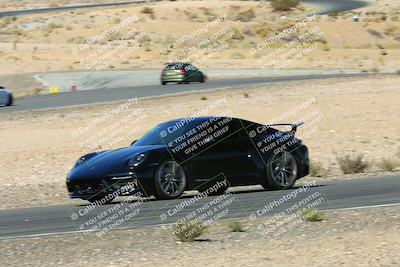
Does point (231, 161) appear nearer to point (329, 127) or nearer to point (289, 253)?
point (289, 253)

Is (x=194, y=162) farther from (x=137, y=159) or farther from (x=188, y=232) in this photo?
(x=188, y=232)

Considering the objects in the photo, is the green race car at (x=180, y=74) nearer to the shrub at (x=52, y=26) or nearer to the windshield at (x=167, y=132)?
the windshield at (x=167, y=132)

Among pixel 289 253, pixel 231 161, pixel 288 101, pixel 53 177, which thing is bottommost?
pixel 288 101

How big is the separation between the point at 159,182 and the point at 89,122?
1660 cm

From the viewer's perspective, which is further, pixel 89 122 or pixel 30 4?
pixel 30 4

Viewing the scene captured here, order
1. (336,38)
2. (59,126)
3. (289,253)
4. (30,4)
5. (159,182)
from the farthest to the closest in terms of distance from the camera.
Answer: (30,4) < (336,38) < (59,126) < (159,182) < (289,253)

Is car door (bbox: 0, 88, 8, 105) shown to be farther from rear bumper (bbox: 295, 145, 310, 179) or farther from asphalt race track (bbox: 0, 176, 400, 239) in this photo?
rear bumper (bbox: 295, 145, 310, 179)

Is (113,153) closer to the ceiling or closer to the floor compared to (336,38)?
closer to the ceiling

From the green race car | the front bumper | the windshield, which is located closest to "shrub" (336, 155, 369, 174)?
the windshield

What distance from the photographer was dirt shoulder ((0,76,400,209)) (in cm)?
2230

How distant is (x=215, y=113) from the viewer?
32.3m

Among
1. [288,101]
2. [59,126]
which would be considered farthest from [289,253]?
[288,101]

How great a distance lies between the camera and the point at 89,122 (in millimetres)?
31781

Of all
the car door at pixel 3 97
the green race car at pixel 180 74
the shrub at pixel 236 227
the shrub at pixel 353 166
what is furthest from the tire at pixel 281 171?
the green race car at pixel 180 74
